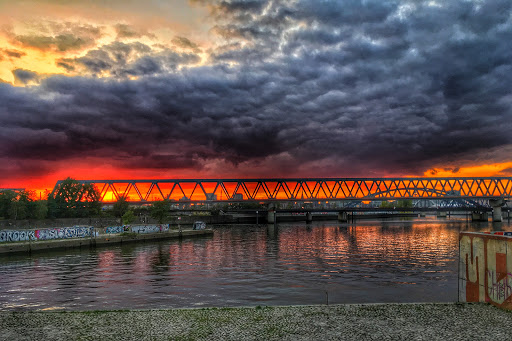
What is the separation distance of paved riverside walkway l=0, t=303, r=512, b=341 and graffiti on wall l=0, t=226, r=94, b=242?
223 feet

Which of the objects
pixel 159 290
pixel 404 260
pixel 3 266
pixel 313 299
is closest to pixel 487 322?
pixel 313 299

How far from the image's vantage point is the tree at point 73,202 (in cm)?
16050

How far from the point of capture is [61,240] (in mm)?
83125

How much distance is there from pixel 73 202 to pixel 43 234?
286ft

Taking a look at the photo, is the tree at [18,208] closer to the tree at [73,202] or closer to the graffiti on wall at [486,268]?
the tree at [73,202]

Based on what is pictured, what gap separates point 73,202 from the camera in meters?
166

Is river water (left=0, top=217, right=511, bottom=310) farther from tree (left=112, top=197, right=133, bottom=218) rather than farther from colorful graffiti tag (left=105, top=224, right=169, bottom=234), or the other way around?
tree (left=112, top=197, right=133, bottom=218)

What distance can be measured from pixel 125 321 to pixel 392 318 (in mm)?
12503

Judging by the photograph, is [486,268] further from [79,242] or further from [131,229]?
[131,229]

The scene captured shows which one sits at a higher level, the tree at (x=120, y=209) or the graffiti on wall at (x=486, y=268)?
the graffiti on wall at (x=486, y=268)

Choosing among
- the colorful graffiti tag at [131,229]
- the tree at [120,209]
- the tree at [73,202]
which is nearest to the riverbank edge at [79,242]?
the colorful graffiti tag at [131,229]

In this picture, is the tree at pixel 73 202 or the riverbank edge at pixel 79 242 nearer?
the riverbank edge at pixel 79 242

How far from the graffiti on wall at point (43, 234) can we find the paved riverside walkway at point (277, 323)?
2680 inches

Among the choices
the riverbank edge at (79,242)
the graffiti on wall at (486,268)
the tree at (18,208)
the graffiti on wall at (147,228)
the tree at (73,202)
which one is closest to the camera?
the graffiti on wall at (486,268)
